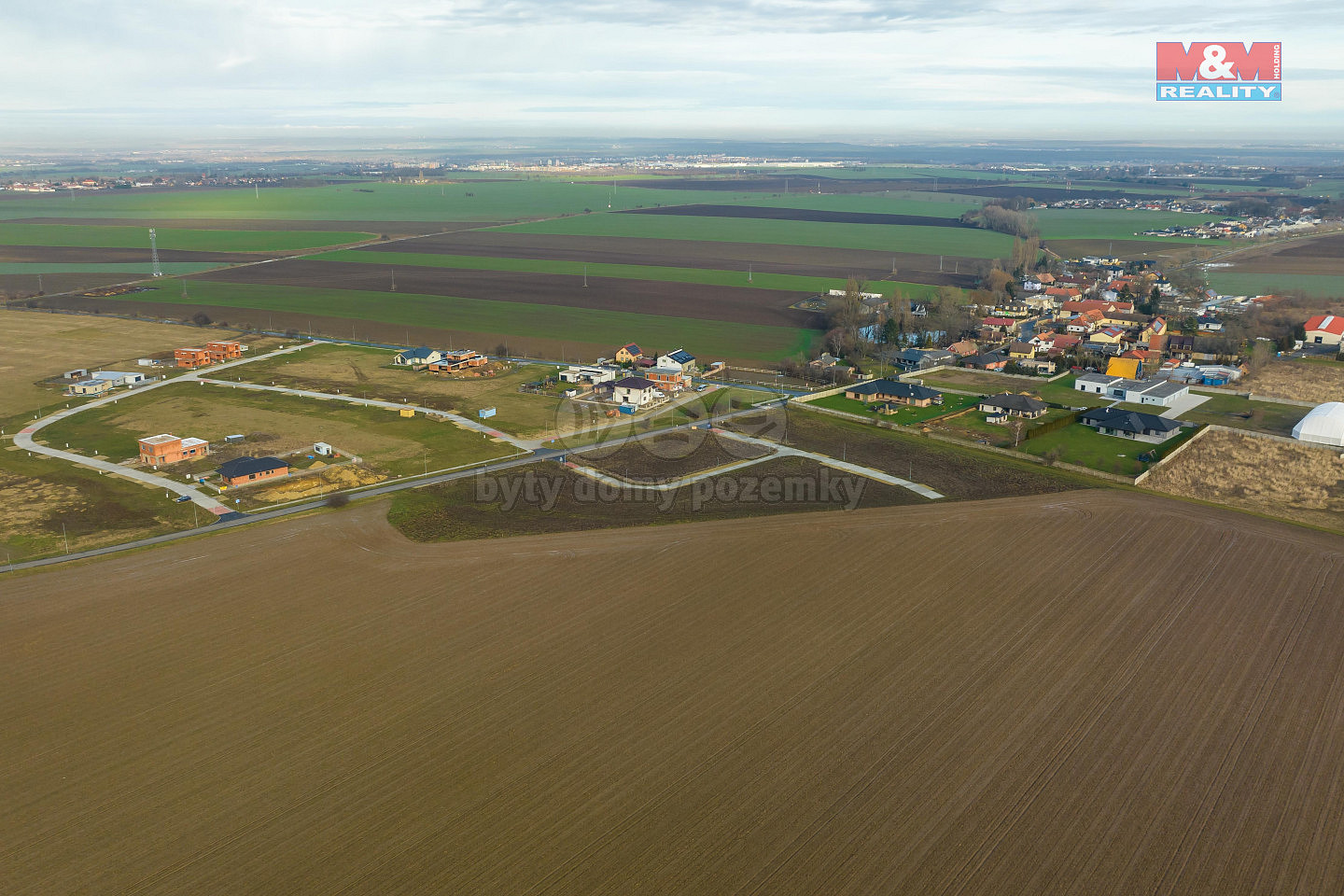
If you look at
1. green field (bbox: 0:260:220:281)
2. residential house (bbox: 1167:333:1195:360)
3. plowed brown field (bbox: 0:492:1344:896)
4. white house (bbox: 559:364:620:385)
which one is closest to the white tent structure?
plowed brown field (bbox: 0:492:1344:896)

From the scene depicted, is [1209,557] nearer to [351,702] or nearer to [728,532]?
[728,532]

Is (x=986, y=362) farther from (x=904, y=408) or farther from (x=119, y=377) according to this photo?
(x=119, y=377)

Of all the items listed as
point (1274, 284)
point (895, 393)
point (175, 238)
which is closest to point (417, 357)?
point (895, 393)

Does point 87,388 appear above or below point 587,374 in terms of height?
above

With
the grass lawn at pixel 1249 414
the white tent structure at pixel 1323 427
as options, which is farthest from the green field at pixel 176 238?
the white tent structure at pixel 1323 427

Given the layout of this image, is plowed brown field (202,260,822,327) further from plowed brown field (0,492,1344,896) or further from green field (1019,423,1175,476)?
plowed brown field (0,492,1344,896)

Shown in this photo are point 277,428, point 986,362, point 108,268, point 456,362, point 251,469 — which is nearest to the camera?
point 251,469

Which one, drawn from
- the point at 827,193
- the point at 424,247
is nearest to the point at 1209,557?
the point at 424,247
